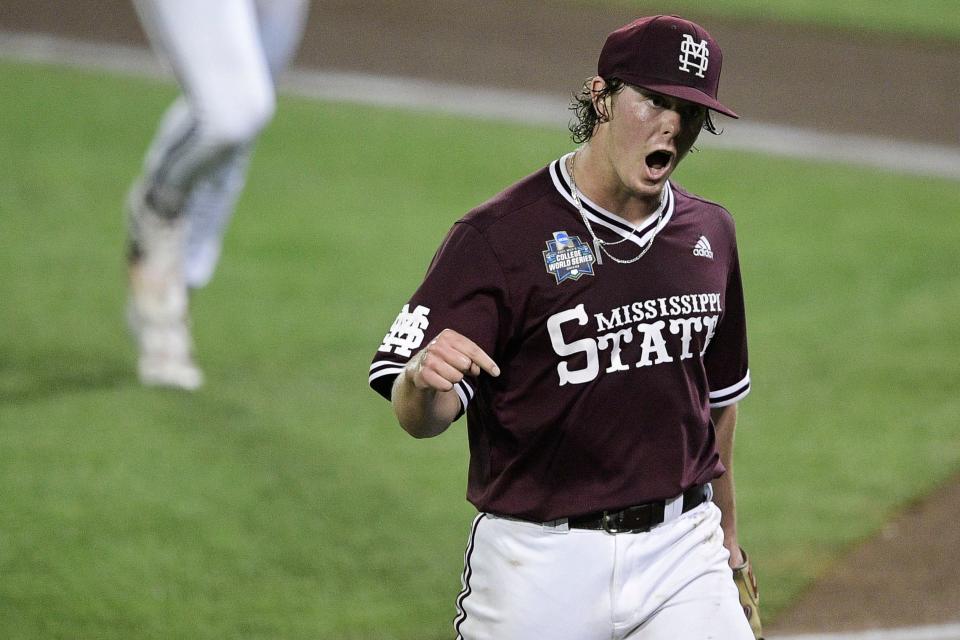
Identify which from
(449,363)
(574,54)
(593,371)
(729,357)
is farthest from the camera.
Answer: (574,54)

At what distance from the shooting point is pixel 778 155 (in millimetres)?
13023

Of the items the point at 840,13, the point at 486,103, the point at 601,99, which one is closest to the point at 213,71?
the point at 601,99

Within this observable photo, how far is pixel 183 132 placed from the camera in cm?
661

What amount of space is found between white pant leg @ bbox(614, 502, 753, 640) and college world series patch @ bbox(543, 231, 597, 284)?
0.62 meters

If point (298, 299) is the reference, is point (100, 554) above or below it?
below

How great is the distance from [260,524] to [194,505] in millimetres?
324

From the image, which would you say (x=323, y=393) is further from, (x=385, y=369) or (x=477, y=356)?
(x=477, y=356)

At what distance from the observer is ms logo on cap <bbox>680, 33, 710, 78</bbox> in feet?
11.1

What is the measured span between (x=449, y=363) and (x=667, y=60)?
90cm

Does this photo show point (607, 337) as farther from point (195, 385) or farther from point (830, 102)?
point (830, 102)

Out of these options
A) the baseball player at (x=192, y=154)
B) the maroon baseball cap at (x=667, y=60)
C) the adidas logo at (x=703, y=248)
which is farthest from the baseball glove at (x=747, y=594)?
the baseball player at (x=192, y=154)

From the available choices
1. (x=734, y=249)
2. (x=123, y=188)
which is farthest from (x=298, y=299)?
(x=734, y=249)

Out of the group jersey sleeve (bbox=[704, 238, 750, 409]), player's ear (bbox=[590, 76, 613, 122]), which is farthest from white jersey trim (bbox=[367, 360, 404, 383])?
jersey sleeve (bbox=[704, 238, 750, 409])

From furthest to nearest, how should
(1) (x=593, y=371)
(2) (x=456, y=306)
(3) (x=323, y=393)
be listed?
(3) (x=323, y=393) < (1) (x=593, y=371) < (2) (x=456, y=306)
